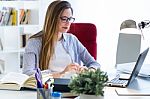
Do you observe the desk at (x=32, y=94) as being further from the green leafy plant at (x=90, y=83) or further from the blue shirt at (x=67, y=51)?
the blue shirt at (x=67, y=51)

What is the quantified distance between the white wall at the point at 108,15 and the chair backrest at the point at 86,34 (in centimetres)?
123

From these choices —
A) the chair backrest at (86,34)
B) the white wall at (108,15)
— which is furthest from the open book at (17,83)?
the white wall at (108,15)

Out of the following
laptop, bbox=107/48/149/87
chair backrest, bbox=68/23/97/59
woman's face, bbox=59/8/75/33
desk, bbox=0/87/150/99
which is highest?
woman's face, bbox=59/8/75/33

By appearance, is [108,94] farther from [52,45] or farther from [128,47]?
[52,45]

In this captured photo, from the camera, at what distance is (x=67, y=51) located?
254 cm

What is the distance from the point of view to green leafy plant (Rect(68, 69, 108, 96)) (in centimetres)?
135

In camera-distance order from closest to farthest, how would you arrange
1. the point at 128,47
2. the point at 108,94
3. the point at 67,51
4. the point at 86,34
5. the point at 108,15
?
1. the point at 108,94
2. the point at 128,47
3. the point at 67,51
4. the point at 86,34
5. the point at 108,15

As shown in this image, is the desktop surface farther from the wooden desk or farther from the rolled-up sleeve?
the rolled-up sleeve

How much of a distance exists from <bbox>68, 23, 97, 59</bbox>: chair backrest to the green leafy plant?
148 cm

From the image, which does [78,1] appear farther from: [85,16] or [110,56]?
[110,56]

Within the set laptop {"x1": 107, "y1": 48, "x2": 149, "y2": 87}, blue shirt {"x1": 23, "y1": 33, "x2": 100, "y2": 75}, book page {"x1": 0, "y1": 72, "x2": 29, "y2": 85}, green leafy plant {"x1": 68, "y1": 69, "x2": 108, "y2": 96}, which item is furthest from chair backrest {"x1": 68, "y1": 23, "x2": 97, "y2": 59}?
green leafy plant {"x1": 68, "y1": 69, "x2": 108, "y2": 96}

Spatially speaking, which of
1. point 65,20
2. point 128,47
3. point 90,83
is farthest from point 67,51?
point 90,83

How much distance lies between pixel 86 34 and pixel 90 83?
153 cm

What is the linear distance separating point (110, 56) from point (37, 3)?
1.26 m
